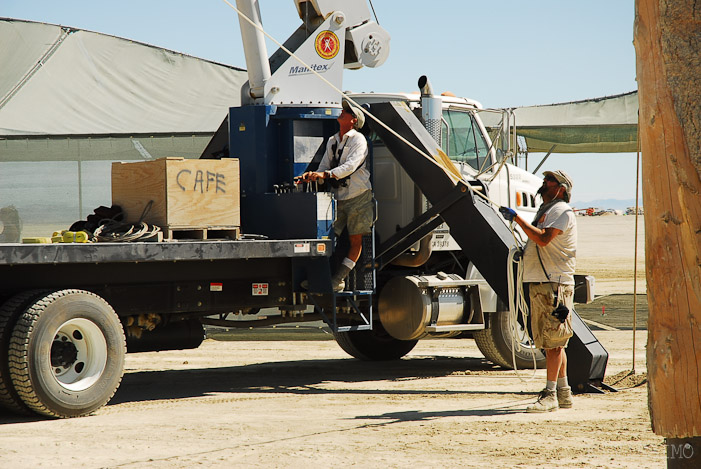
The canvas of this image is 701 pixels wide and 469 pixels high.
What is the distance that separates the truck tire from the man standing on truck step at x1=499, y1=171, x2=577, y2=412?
348 centimetres

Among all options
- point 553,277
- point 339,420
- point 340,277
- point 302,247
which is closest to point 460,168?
point 340,277

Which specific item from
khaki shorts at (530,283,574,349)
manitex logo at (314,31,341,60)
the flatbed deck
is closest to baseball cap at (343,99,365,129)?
manitex logo at (314,31,341,60)

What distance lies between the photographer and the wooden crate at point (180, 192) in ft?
27.3

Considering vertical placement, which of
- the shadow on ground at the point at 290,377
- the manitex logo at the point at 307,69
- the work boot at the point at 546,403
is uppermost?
the manitex logo at the point at 307,69

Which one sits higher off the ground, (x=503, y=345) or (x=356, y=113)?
(x=356, y=113)

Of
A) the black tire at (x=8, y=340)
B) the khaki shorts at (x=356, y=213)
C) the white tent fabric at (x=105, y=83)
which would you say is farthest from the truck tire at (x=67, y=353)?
the white tent fabric at (x=105, y=83)

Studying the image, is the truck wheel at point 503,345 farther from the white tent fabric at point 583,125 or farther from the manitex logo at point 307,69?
the white tent fabric at point 583,125

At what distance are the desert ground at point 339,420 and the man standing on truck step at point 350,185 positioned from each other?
55.2 inches

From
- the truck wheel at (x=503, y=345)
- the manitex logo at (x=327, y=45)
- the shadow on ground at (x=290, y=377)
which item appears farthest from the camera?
Answer: the truck wheel at (x=503, y=345)

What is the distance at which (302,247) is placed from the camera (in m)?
9.08

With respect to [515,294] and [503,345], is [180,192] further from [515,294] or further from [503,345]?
[503,345]

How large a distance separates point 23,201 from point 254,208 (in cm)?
578

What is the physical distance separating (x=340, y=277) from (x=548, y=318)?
2298 millimetres

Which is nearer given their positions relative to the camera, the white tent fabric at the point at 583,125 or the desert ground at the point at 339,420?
the desert ground at the point at 339,420
